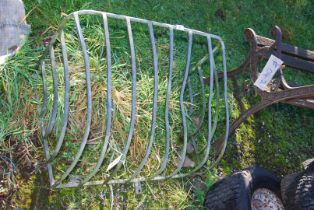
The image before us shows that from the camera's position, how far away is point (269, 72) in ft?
13.3

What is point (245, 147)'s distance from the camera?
4477 millimetres

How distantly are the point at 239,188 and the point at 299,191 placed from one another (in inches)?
18.9

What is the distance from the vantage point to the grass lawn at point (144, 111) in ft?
11.4

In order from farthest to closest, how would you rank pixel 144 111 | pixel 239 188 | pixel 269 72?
pixel 269 72
pixel 144 111
pixel 239 188

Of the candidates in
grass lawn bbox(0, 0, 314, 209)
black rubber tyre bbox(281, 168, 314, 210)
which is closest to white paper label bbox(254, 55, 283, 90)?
grass lawn bbox(0, 0, 314, 209)

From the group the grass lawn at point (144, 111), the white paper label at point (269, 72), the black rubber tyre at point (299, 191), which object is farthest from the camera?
the white paper label at point (269, 72)

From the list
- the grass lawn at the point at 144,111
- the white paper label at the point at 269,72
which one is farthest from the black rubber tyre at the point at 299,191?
the white paper label at the point at 269,72

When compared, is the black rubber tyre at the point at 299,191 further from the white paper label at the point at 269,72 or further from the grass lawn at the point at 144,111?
the white paper label at the point at 269,72

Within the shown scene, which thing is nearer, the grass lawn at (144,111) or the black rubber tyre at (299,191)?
the grass lawn at (144,111)

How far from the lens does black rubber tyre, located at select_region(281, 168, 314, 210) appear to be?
11.9 feet

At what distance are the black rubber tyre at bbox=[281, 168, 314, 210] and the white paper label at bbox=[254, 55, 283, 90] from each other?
79 centimetres

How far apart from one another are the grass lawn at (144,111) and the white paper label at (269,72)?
2.02 feet

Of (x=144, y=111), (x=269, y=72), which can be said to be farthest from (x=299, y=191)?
(x=144, y=111)

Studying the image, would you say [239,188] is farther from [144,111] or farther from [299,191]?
[144,111]
